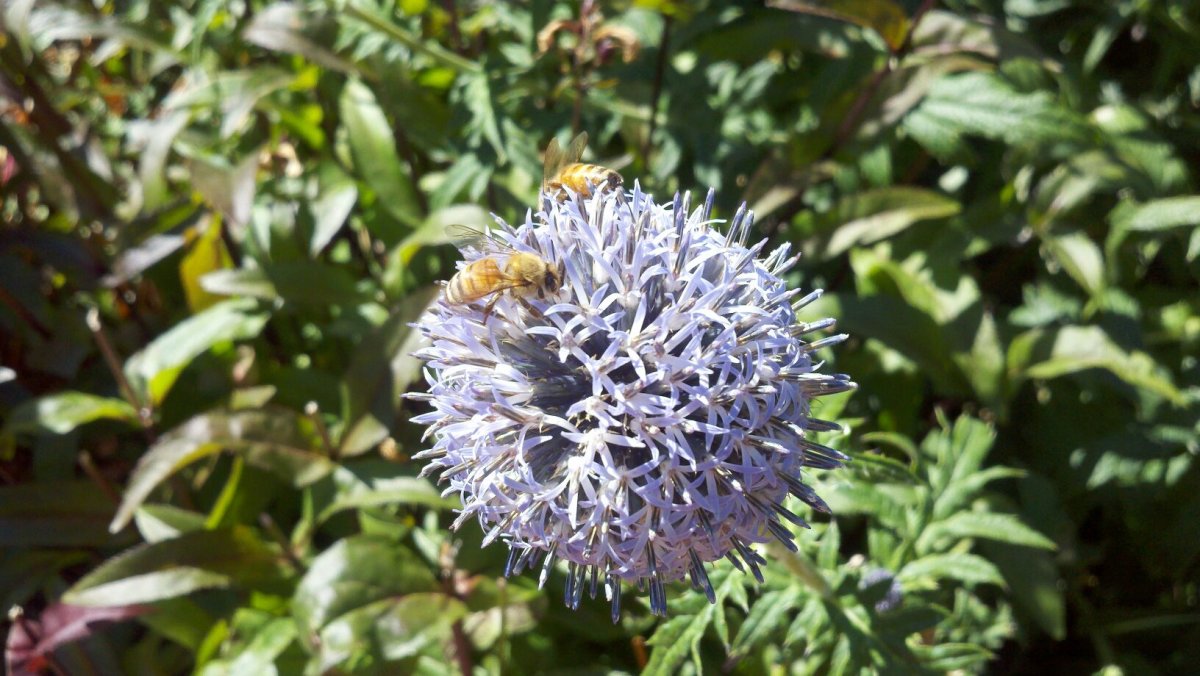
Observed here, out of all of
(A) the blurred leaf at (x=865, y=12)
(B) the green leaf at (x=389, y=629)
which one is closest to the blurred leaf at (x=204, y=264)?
(B) the green leaf at (x=389, y=629)

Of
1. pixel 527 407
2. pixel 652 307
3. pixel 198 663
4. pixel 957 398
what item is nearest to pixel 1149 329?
pixel 957 398

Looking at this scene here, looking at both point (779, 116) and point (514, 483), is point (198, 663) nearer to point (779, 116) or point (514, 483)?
point (514, 483)

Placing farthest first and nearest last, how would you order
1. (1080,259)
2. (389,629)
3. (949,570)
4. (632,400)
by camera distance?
(1080,259)
(389,629)
(949,570)
(632,400)

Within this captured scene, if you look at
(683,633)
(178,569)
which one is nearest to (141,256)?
(178,569)

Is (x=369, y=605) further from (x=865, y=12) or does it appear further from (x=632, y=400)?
(x=865, y=12)

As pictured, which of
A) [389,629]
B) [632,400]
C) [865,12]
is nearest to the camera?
[632,400]

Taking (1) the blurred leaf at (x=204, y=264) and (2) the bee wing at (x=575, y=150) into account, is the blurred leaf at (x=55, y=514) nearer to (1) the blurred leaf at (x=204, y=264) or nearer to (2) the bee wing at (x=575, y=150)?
(1) the blurred leaf at (x=204, y=264)
